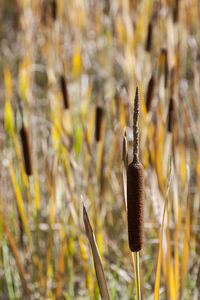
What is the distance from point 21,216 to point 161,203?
31 centimetres

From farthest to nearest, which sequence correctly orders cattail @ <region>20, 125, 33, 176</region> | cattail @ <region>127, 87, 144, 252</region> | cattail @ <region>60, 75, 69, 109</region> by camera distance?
1. cattail @ <region>60, 75, 69, 109</region>
2. cattail @ <region>20, 125, 33, 176</region>
3. cattail @ <region>127, 87, 144, 252</region>

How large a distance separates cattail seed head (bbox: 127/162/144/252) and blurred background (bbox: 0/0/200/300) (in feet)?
0.21

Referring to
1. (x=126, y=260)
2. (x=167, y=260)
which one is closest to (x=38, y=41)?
(x=126, y=260)

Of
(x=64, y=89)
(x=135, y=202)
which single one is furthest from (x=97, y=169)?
(x=135, y=202)

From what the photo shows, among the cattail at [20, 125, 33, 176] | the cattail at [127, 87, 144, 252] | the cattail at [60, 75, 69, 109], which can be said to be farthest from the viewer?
the cattail at [60, 75, 69, 109]

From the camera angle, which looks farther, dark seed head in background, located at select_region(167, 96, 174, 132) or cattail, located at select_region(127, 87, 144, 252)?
dark seed head in background, located at select_region(167, 96, 174, 132)

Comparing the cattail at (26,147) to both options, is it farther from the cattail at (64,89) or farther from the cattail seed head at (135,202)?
the cattail seed head at (135,202)

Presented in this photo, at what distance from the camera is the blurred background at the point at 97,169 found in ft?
2.81

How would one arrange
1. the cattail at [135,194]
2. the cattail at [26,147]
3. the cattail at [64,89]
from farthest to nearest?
the cattail at [64,89] → the cattail at [26,147] → the cattail at [135,194]

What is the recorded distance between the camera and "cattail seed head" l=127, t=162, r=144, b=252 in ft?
1.43

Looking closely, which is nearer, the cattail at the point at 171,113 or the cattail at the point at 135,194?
the cattail at the point at 135,194

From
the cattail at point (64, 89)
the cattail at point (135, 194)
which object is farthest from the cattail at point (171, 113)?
the cattail at point (135, 194)

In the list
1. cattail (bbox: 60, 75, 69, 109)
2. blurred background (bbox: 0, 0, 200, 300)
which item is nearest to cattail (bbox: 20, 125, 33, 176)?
blurred background (bbox: 0, 0, 200, 300)

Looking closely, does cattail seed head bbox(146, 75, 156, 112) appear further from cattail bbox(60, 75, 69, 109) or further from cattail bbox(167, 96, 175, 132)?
cattail bbox(60, 75, 69, 109)
